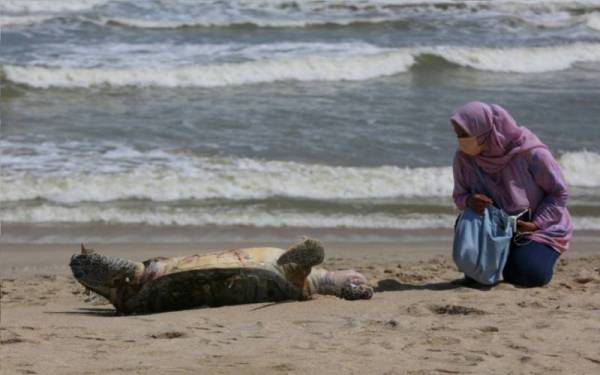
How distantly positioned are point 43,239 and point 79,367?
172 inches

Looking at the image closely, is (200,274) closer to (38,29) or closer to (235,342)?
(235,342)

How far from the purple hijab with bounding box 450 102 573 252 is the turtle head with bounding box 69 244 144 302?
6.31 feet

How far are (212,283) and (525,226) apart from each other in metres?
1.82

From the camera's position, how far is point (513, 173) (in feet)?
21.6

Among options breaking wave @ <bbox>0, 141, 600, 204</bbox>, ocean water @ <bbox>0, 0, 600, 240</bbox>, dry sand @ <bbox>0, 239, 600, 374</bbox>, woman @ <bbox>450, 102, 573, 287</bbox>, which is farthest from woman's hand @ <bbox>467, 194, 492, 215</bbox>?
breaking wave @ <bbox>0, 141, 600, 204</bbox>

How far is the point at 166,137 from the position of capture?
472 inches

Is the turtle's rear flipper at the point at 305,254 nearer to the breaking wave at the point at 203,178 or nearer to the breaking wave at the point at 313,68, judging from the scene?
the breaking wave at the point at 203,178

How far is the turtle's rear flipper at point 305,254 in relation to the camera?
19.6ft

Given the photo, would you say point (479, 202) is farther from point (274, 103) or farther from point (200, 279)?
point (274, 103)

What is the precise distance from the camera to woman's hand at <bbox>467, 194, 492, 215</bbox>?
652 centimetres

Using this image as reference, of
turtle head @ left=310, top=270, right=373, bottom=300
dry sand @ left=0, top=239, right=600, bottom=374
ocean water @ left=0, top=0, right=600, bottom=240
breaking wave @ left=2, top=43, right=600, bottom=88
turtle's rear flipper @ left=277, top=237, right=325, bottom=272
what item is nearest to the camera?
dry sand @ left=0, top=239, right=600, bottom=374

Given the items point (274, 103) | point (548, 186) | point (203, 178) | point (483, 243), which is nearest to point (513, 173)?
point (548, 186)

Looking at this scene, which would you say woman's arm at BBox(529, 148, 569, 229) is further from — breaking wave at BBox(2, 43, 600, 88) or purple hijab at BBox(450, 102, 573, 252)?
breaking wave at BBox(2, 43, 600, 88)

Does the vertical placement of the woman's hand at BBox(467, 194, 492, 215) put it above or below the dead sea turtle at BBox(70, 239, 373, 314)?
above
